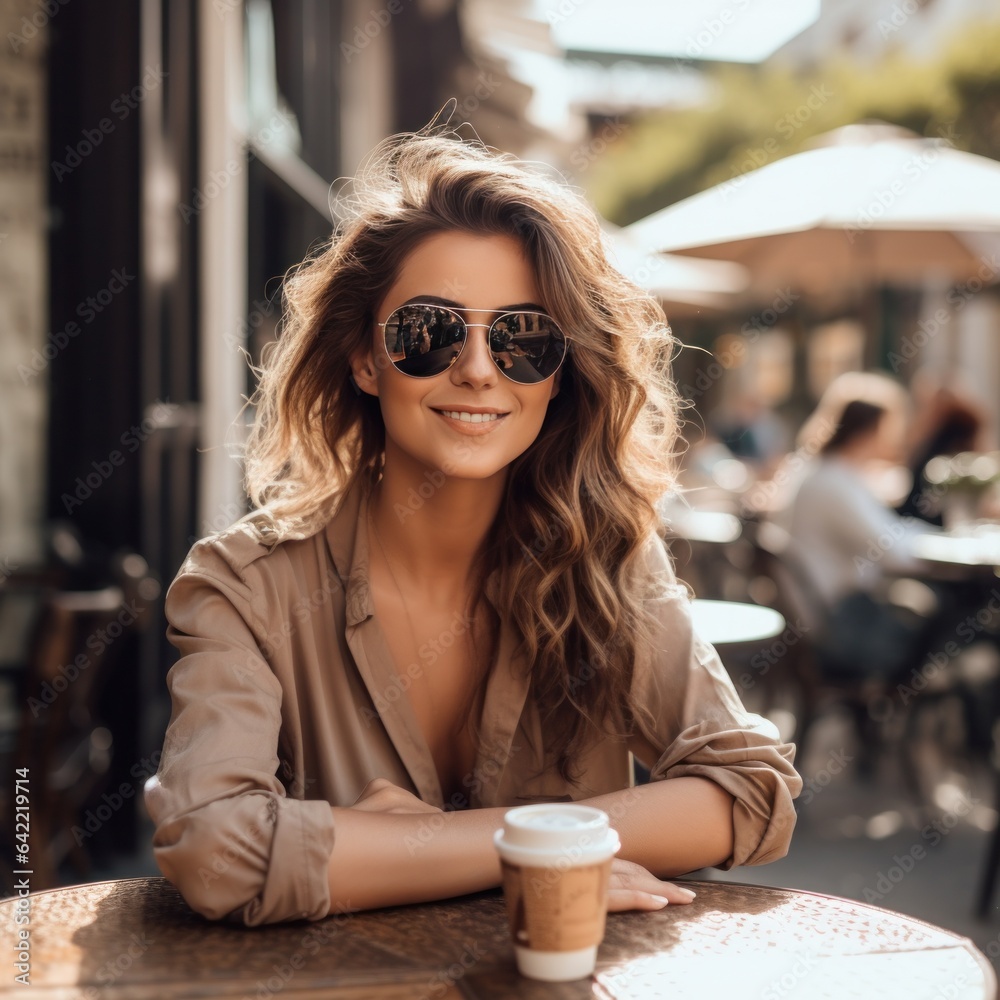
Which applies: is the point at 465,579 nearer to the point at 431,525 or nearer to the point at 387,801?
the point at 431,525

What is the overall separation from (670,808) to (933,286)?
2715 cm

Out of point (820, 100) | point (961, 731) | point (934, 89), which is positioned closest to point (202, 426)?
point (961, 731)

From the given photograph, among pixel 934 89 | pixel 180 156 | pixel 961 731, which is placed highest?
pixel 934 89

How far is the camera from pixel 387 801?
62.2 inches

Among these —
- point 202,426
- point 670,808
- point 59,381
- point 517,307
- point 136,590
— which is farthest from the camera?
point 202,426

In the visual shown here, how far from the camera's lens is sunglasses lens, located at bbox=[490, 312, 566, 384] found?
1.81 meters

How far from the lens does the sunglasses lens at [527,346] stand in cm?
181

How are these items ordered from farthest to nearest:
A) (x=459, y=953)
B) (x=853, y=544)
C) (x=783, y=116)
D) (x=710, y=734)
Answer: (x=783, y=116) < (x=853, y=544) < (x=710, y=734) < (x=459, y=953)

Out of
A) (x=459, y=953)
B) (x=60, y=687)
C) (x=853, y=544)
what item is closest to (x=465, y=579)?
(x=459, y=953)

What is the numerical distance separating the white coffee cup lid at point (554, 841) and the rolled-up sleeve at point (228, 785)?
296 mm

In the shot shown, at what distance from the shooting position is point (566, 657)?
1.89 meters

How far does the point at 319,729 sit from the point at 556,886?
721mm

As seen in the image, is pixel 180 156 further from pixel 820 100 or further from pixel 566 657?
pixel 820 100

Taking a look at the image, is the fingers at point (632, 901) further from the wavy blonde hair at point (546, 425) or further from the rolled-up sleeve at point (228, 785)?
the wavy blonde hair at point (546, 425)
